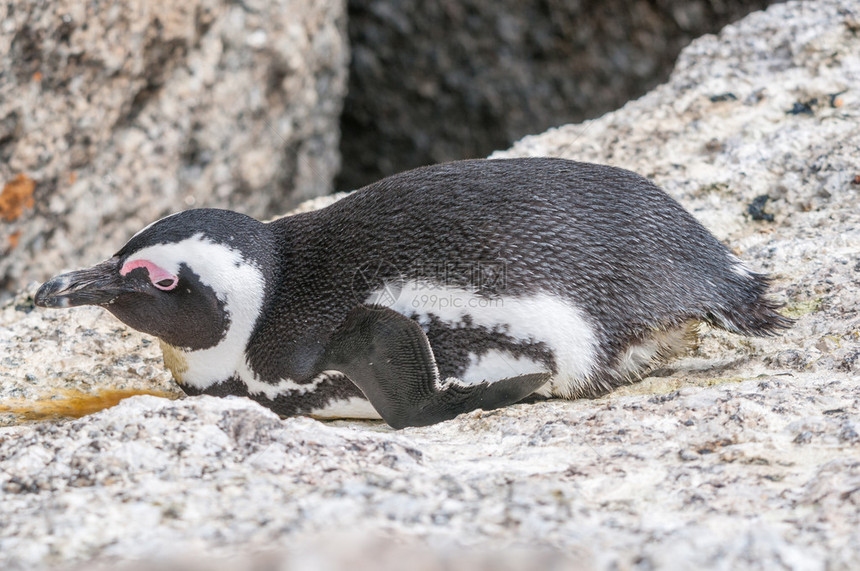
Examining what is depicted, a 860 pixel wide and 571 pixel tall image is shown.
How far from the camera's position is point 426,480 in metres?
1.18

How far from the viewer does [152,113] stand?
10.3 ft

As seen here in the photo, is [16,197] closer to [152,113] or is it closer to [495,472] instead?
[152,113]

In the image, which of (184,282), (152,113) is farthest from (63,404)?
(152,113)

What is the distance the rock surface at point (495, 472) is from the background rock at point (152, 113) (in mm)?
870

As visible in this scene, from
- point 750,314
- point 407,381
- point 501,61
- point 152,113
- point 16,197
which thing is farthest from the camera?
point 501,61

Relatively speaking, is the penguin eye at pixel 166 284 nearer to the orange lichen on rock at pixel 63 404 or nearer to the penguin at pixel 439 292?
the penguin at pixel 439 292

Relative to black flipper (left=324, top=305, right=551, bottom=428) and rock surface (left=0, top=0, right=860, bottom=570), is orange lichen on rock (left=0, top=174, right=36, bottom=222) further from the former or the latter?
black flipper (left=324, top=305, right=551, bottom=428)

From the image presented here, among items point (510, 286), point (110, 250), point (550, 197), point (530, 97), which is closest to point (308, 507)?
point (510, 286)

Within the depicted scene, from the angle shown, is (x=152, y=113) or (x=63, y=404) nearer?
(x=63, y=404)

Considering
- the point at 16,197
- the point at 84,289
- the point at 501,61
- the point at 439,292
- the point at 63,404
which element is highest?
the point at 501,61

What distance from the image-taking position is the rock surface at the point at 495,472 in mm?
977

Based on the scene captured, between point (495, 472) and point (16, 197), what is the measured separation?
207cm

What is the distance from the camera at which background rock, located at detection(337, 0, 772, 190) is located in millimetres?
4211

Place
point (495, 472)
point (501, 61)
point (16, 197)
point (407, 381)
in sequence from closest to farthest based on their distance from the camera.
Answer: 1. point (495, 472)
2. point (407, 381)
3. point (16, 197)
4. point (501, 61)
